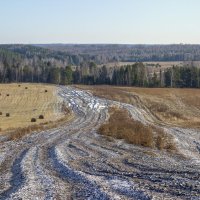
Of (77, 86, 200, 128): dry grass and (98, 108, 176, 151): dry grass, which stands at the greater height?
(98, 108, 176, 151): dry grass

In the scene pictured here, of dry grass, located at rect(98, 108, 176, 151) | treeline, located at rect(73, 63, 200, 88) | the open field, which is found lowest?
the open field

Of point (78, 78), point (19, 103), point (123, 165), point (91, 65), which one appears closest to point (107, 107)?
point (19, 103)

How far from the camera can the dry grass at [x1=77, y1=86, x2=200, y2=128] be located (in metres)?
65.7

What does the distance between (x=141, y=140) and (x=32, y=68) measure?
148 meters

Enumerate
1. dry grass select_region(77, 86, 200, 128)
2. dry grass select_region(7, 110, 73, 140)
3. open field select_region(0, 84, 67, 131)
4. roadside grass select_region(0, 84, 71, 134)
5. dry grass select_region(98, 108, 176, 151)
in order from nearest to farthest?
1. dry grass select_region(98, 108, 176, 151)
2. dry grass select_region(7, 110, 73, 140)
3. roadside grass select_region(0, 84, 71, 134)
4. open field select_region(0, 84, 67, 131)
5. dry grass select_region(77, 86, 200, 128)

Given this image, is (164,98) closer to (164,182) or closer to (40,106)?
(40,106)

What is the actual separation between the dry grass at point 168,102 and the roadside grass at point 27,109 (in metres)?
13.0

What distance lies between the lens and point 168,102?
82.0 m

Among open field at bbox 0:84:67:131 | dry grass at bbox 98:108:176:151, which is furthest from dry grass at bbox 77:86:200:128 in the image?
dry grass at bbox 98:108:176:151

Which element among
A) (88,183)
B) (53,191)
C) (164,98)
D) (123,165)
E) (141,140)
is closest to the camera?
(53,191)

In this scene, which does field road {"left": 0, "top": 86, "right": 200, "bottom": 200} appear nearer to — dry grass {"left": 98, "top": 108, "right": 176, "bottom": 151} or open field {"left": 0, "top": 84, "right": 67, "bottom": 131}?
dry grass {"left": 98, "top": 108, "right": 176, "bottom": 151}

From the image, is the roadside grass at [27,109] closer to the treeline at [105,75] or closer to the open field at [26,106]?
the open field at [26,106]

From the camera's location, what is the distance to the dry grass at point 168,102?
65.7 m

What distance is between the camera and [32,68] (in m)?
178
